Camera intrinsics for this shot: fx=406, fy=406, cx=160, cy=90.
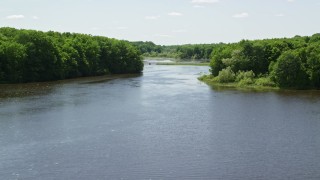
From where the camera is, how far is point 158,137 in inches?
1487

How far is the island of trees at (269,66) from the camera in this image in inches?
2955

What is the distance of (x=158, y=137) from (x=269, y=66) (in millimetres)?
50415

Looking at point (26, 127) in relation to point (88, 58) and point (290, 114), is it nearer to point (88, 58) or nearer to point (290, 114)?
point (290, 114)

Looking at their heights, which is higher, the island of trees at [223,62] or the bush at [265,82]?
the island of trees at [223,62]

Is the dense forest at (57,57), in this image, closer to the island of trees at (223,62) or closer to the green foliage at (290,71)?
the island of trees at (223,62)

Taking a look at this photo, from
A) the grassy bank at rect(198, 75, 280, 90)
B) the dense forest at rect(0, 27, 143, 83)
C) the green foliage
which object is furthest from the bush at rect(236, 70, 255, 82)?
the dense forest at rect(0, 27, 143, 83)

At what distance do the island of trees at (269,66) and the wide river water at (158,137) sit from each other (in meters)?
12.6

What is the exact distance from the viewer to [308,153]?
3309 centimetres

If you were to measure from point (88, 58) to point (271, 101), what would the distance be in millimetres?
62993

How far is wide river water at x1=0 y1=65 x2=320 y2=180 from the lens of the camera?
2875 centimetres

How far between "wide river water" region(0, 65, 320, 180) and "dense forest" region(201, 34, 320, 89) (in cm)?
1257

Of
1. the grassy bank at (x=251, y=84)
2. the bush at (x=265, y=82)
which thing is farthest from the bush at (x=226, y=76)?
the bush at (x=265, y=82)

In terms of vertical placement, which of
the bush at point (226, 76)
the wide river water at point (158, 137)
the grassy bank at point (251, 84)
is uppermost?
the bush at point (226, 76)

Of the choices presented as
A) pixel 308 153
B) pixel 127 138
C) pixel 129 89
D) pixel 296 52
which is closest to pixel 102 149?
pixel 127 138
